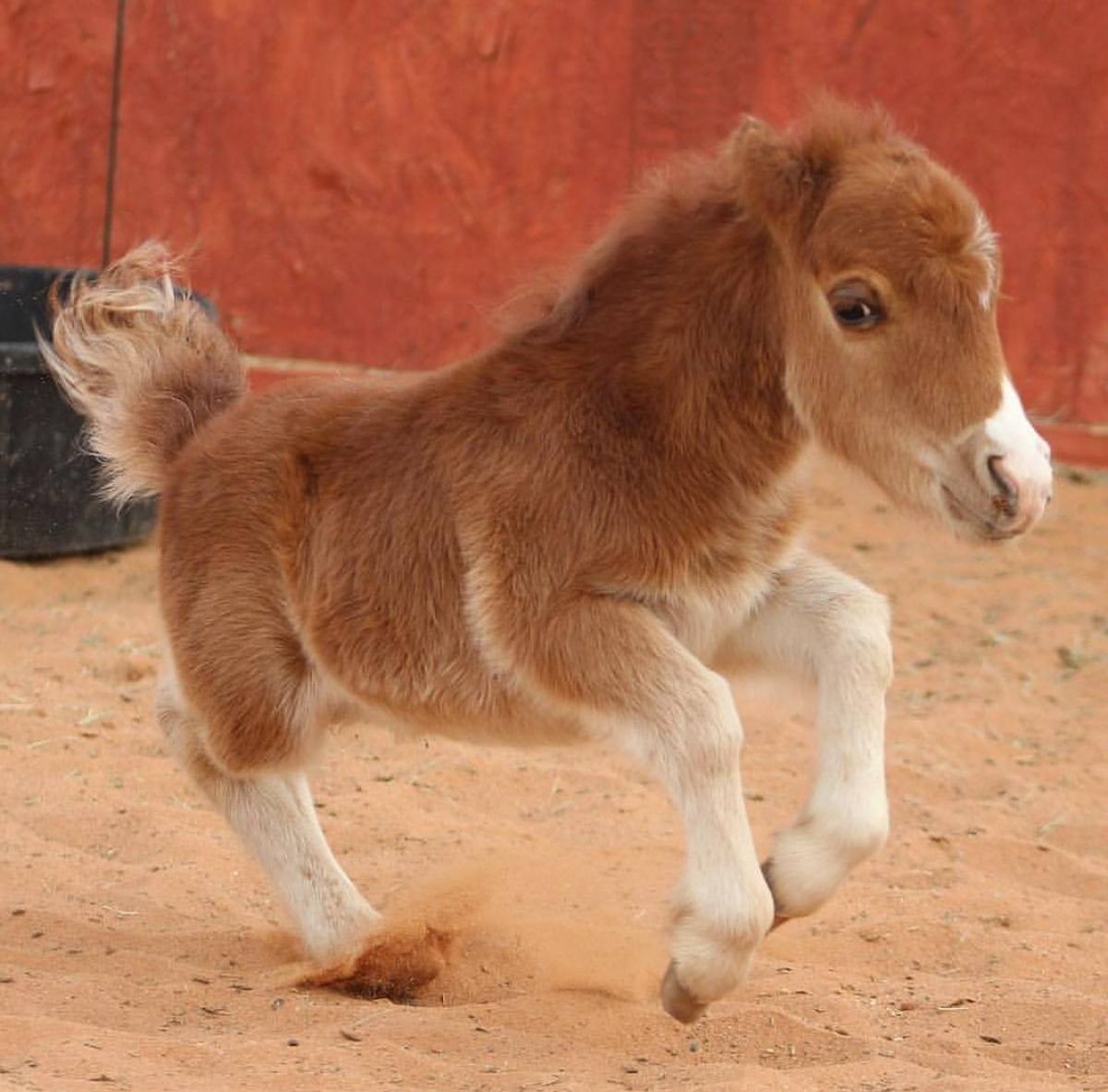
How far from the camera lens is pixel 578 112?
8820 millimetres

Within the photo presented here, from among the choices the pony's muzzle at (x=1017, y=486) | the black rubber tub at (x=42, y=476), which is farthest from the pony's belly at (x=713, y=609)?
the black rubber tub at (x=42, y=476)

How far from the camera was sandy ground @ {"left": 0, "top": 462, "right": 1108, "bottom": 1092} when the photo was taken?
3.50 m

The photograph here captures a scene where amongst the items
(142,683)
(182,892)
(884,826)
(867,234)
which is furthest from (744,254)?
(142,683)

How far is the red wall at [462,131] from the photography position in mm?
8531

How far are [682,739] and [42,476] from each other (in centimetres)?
454

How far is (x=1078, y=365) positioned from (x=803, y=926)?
478 cm

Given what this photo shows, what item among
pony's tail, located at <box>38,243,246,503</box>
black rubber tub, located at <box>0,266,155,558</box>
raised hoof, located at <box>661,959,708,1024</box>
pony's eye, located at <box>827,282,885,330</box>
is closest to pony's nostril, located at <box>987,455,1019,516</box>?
pony's eye, located at <box>827,282,885,330</box>

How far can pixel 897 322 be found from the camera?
3.40 m

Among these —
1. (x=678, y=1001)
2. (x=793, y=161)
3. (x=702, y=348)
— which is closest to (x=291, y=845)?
(x=678, y=1001)

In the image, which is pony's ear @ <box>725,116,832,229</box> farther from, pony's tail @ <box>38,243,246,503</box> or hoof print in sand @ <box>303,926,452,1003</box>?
hoof print in sand @ <box>303,926,452,1003</box>

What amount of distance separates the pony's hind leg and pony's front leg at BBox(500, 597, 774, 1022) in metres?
0.89

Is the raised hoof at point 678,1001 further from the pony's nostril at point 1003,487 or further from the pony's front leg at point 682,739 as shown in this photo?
the pony's nostril at point 1003,487

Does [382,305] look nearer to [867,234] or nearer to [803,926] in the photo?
[803,926]

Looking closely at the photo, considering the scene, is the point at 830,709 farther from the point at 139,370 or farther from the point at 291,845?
the point at 139,370
